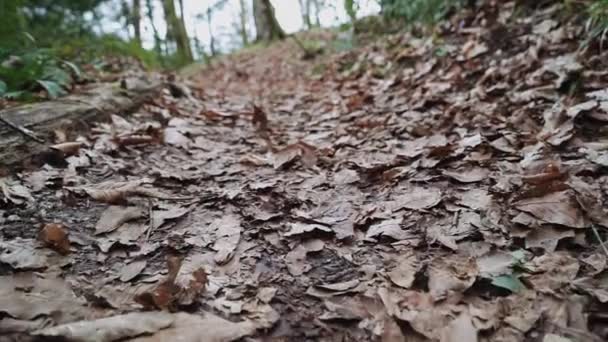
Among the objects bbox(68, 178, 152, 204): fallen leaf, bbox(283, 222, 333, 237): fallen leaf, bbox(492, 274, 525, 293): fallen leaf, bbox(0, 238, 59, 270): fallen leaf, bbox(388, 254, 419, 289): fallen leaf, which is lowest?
bbox(492, 274, 525, 293): fallen leaf

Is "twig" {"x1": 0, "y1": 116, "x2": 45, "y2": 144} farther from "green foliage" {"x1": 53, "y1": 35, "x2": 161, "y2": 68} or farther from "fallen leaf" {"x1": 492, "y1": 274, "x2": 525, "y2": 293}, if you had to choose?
"fallen leaf" {"x1": 492, "y1": 274, "x2": 525, "y2": 293}

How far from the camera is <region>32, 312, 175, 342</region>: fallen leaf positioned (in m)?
1.13

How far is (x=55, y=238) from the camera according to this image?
158 centimetres

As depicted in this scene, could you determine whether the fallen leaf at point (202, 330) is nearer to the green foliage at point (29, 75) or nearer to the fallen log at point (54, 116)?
the fallen log at point (54, 116)

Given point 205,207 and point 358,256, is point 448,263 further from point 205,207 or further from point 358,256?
point 205,207

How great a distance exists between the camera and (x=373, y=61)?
509 centimetres

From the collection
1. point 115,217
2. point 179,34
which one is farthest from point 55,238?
point 179,34

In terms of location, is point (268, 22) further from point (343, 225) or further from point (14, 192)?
point (343, 225)

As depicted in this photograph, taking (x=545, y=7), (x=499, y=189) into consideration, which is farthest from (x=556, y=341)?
(x=545, y=7)

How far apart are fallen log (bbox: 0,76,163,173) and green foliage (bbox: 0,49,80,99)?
0.47ft

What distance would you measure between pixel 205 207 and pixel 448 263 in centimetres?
110

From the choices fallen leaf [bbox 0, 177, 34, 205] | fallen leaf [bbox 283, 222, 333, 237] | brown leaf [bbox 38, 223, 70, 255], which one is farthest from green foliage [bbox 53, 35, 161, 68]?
fallen leaf [bbox 283, 222, 333, 237]

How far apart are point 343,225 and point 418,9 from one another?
171 inches

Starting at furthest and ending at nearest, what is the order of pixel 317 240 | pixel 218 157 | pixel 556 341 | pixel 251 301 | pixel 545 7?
pixel 545 7 → pixel 218 157 → pixel 317 240 → pixel 251 301 → pixel 556 341
